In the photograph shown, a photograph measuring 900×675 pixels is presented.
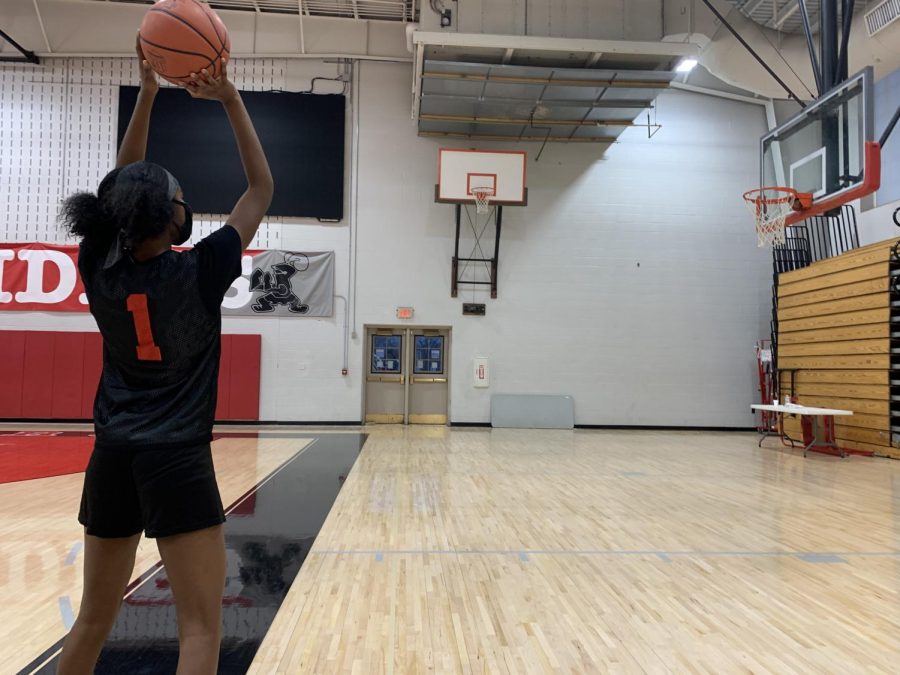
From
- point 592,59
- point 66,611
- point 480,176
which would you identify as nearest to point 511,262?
point 480,176

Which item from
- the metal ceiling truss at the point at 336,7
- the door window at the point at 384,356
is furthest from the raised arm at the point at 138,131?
the metal ceiling truss at the point at 336,7

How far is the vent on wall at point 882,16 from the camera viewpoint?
8023 mm

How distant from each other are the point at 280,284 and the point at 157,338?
10.3 metres

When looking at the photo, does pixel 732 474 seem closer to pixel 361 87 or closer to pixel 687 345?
pixel 687 345

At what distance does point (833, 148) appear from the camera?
276 inches

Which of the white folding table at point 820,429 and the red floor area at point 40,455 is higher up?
the white folding table at point 820,429

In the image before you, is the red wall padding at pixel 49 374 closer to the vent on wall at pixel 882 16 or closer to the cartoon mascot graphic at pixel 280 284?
the cartoon mascot graphic at pixel 280 284

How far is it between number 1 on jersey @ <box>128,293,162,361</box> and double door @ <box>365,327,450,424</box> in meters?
10.3

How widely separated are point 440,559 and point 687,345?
9.52 metres

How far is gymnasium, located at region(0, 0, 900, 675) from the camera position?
6074mm

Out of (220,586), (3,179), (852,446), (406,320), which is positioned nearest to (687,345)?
(852,446)

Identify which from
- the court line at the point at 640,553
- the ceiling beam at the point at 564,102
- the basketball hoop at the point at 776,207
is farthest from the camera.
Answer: the ceiling beam at the point at 564,102

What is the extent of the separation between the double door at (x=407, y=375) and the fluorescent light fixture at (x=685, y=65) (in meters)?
5.77

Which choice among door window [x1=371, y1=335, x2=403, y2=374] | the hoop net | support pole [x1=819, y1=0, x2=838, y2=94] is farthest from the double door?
support pole [x1=819, y1=0, x2=838, y2=94]
